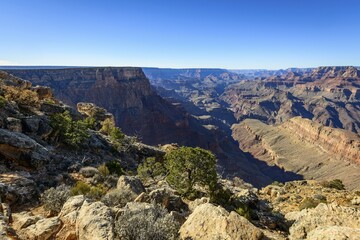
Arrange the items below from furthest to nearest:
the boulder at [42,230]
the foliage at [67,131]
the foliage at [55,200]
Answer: the foliage at [67,131], the foliage at [55,200], the boulder at [42,230]

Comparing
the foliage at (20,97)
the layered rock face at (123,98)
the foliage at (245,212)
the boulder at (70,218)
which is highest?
the foliage at (20,97)

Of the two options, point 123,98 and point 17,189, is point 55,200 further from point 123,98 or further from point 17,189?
point 123,98

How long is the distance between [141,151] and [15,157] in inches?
986

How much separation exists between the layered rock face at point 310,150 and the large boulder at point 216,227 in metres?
108

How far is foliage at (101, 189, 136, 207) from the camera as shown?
48.0 ft

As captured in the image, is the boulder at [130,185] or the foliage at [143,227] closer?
the foliage at [143,227]

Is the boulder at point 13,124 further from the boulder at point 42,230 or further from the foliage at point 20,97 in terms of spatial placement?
the boulder at point 42,230

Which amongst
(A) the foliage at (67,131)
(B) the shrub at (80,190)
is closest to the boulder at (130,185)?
(B) the shrub at (80,190)

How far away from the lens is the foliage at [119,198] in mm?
14625

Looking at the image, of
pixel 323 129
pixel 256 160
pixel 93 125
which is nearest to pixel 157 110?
pixel 256 160

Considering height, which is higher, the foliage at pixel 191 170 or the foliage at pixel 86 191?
the foliage at pixel 86 191

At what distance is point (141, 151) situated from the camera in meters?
45.2

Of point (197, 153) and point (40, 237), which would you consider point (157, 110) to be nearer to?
point (197, 153)

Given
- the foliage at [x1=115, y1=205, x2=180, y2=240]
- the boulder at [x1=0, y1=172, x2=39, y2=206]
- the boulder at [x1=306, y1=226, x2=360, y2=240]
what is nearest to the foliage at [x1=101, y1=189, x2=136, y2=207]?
the foliage at [x1=115, y1=205, x2=180, y2=240]
